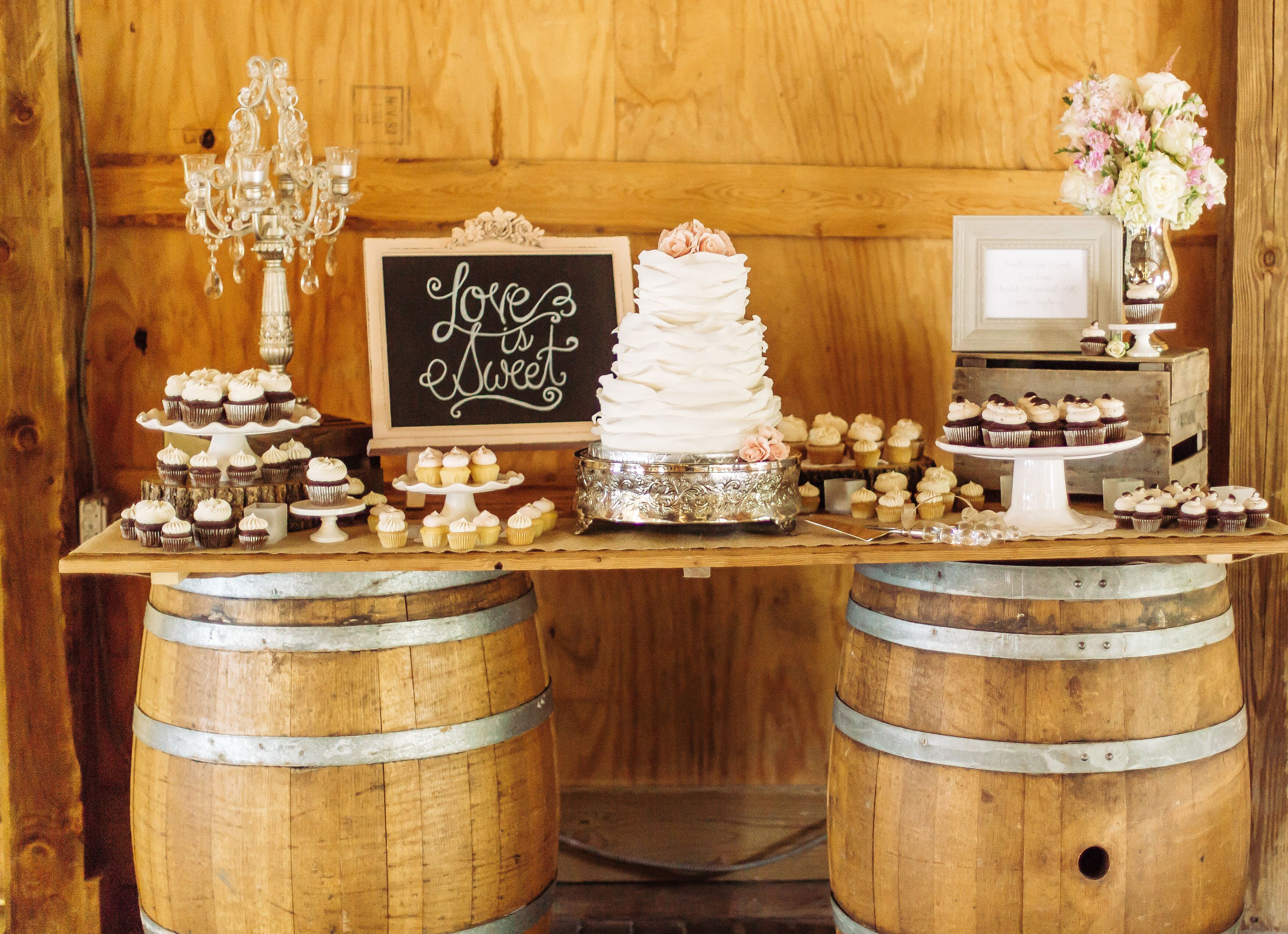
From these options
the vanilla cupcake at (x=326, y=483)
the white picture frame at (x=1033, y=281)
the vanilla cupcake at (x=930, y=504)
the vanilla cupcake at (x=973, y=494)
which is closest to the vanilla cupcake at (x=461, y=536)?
the vanilla cupcake at (x=326, y=483)

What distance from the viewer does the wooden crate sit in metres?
2.29

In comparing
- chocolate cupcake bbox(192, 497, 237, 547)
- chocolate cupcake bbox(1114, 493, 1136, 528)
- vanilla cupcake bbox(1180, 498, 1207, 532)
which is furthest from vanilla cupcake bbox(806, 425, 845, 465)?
chocolate cupcake bbox(192, 497, 237, 547)

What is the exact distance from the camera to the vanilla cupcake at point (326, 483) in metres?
2.08

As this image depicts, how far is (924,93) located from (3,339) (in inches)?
87.0

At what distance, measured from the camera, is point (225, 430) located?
210 centimetres

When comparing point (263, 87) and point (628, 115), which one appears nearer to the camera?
point (263, 87)

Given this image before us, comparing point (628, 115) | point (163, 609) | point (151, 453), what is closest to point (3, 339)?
point (151, 453)

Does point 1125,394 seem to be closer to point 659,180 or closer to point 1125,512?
point 1125,512

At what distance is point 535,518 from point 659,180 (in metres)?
1.09

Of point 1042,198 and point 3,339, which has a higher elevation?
point 1042,198

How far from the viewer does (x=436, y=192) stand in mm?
2770

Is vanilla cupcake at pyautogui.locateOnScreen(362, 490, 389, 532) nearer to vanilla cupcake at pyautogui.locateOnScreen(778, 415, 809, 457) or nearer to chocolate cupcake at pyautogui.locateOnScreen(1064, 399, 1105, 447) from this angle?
vanilla cupcake at pyautogui.locateOnScreen(778, 415, 809, 457)

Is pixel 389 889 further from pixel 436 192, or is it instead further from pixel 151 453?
pixel 436 192

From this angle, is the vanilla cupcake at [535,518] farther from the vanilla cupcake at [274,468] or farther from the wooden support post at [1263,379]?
the wooden support post at [1263,379]
